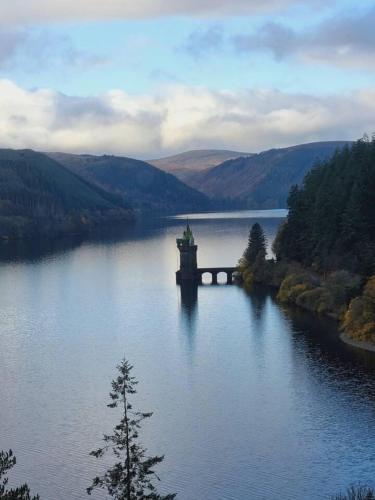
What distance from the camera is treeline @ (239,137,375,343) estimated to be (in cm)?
8700

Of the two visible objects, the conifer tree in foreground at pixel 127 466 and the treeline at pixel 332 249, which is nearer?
the conifer tree in foreground at pixel 127 466

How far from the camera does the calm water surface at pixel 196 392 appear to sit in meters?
48.5

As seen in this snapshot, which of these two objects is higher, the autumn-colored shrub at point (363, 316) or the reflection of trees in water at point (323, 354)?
the autumn-colored shrub at point (363, 316)

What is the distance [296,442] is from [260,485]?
23.1ft

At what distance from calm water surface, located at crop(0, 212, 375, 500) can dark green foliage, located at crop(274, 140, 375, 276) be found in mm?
10043

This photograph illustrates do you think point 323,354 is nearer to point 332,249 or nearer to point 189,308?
point 189,308

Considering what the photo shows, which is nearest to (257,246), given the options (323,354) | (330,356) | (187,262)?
(187,262)

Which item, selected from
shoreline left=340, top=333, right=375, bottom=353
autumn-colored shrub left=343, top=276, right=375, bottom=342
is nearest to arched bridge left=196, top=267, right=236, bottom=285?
autumn-colored shrub left=343, top=276, right=375, bottom=342

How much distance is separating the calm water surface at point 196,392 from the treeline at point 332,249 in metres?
3.37

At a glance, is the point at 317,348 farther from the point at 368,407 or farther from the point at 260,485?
the point at 260,485

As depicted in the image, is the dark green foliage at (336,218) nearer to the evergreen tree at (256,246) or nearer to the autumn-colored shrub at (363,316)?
the evergreen tree at (256,246)

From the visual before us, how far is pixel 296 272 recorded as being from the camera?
109500 mm

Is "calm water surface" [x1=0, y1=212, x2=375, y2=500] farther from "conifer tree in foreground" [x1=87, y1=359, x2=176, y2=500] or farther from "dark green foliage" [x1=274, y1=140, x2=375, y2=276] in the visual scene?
"dark green foliage" [x1=274, y1=140, x2=375, y2=276]

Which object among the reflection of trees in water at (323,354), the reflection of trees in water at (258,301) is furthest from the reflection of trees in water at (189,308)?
the reflection of trees in water at (258,301)
